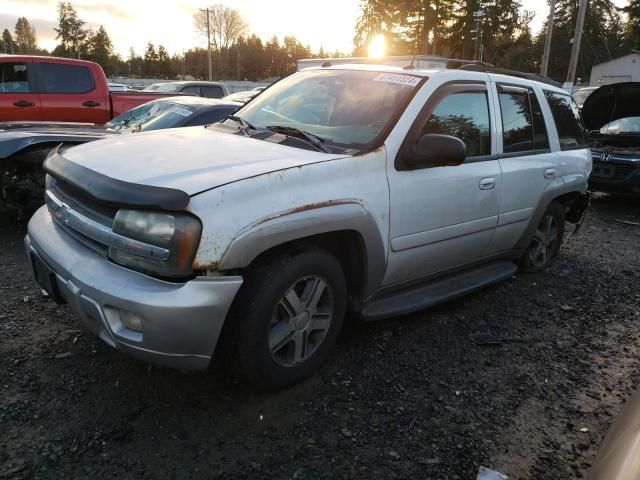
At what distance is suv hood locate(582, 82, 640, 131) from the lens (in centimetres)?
803

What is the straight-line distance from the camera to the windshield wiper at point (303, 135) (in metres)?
2.87

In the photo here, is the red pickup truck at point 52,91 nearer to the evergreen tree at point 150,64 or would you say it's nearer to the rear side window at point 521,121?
the rear side window at point 521,121

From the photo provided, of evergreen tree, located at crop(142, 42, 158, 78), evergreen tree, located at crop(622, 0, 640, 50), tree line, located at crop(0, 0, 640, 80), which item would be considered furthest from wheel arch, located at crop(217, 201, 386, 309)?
evergreen tree, located at crop(142, 42, 158, 78)

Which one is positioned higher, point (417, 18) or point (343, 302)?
point (417, 18)

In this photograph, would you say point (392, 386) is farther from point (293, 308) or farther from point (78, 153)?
point (78, 153)

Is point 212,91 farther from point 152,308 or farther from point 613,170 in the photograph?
point 152,308

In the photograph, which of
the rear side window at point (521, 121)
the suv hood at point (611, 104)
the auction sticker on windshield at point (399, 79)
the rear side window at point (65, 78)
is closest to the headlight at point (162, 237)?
the auction sticker on windshield at point (399, 79)

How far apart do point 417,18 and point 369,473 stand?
52145 millimetres

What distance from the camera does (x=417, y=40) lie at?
162 ft

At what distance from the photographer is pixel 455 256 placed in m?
3.53

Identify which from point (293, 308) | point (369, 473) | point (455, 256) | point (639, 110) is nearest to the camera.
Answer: point (369, 473)

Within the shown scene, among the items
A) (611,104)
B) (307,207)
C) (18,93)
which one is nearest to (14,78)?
(18,93)

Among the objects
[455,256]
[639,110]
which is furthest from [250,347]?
[639,110]

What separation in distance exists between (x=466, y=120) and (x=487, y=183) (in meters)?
0.46
